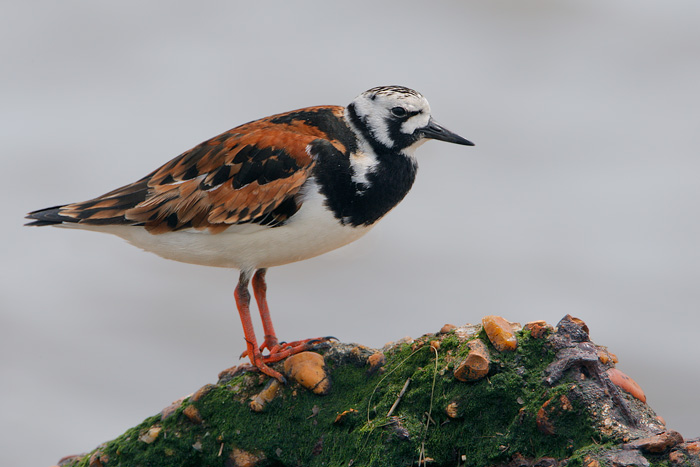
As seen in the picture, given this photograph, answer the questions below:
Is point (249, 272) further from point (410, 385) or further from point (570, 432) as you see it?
point (570, 432)

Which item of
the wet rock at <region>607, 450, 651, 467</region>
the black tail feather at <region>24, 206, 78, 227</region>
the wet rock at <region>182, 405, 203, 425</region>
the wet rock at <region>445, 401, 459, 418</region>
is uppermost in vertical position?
the black tail feather at <region>24, 206, 78, 227</region>

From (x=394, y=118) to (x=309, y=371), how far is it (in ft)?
5.47

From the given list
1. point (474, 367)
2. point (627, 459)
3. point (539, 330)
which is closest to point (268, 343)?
point (474, 367)

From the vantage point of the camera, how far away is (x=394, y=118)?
4.74 metres

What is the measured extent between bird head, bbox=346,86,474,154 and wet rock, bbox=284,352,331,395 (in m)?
1.41

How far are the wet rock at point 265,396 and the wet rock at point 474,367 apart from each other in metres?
1.12

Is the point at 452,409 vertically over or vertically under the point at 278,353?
under

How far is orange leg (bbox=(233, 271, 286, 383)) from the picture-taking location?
4.33 m

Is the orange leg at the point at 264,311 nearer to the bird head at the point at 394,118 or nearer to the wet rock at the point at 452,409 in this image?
the bird head at the point at 394,118

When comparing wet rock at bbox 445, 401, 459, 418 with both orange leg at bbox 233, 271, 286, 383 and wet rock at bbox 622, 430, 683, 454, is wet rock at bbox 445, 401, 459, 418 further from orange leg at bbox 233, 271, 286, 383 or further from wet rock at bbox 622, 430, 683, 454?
orange leg at bbox 233, 271, 286, 383

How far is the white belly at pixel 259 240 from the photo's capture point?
454 centimetres

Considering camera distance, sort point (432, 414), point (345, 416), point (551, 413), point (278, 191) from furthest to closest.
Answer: point (278, 191) < point (345, 416) < point (432, 414) < point (551, 413)

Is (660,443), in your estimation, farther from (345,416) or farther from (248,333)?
(248,333)

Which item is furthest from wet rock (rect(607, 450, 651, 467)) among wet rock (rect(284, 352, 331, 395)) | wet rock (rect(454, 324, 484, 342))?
wet rock (rect(284, 352, 331, 395))
